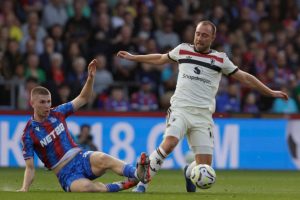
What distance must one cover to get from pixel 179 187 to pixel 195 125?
205cm

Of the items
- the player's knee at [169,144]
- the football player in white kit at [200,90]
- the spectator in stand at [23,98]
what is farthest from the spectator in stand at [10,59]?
the player's knee at [169,144]

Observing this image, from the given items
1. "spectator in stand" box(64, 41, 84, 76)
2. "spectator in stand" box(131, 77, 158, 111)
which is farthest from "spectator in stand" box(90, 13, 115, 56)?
"spectator in stand" box(131, 77, 158, 111)

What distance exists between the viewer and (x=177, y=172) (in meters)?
19.1

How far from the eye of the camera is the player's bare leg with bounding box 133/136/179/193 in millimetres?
12266

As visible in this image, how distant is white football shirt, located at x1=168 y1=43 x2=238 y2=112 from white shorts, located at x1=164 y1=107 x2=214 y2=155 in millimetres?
84

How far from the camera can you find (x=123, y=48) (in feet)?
70.8

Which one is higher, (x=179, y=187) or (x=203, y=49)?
(x=203, y=49)

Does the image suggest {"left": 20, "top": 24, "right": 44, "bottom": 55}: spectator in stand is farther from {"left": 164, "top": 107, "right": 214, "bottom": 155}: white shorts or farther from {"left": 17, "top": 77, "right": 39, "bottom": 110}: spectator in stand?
{"left": 164, "top": 107, "right": 214, "bottom": 155}: white shorts

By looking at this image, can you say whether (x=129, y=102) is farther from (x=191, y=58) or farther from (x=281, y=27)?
(x=191, y=58)

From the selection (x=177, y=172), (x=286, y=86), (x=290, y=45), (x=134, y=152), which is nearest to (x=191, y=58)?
(x=177, y=172)

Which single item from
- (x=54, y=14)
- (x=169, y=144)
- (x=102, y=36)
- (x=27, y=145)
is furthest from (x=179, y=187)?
(x=54, y=14)

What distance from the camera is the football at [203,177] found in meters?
11.9

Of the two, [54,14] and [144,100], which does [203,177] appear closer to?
[144,100]

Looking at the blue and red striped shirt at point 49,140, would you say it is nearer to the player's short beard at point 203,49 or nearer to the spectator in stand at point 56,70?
the player's short beard at point 203,49
